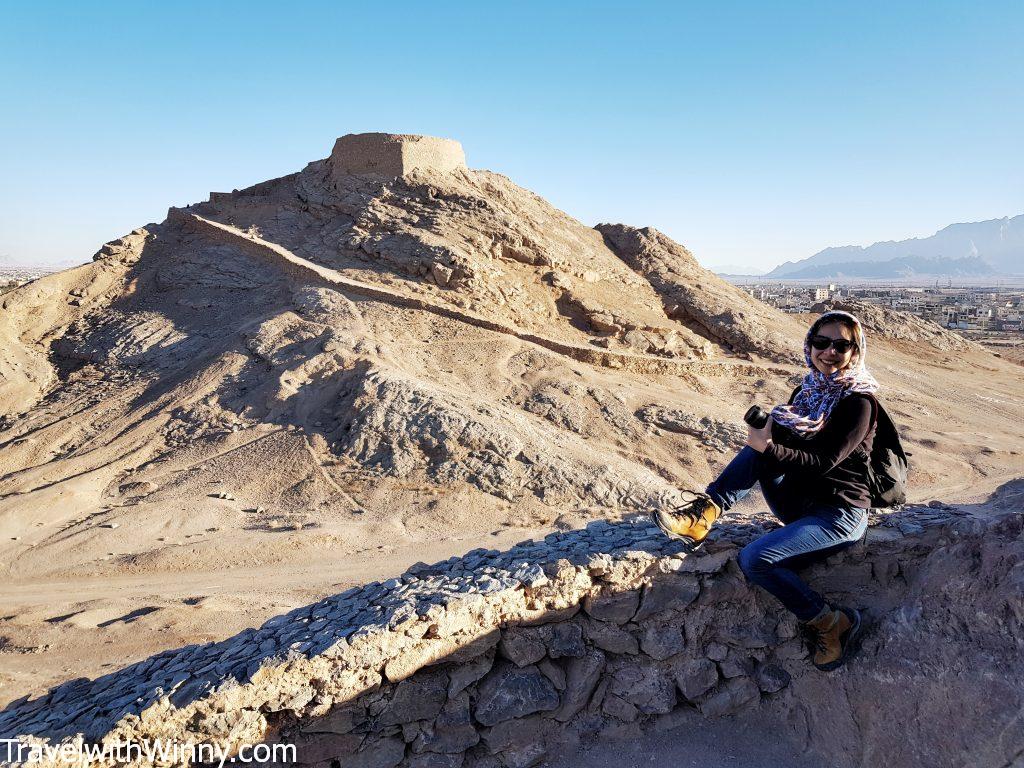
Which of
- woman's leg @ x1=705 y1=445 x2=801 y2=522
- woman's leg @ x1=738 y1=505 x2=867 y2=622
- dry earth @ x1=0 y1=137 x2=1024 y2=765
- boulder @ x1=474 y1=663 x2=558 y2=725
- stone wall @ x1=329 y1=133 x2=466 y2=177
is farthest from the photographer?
stone wall @ x1=329 y1=133 x2=466 y2=177

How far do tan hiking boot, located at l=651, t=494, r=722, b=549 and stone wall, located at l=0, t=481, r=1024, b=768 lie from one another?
0.37ft

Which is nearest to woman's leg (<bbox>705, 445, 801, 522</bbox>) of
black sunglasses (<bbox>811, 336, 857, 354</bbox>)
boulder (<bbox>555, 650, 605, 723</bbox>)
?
black sunglasses (<bbox>811, 336, 857, 354</bbox>)

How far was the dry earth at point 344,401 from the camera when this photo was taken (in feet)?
22.4

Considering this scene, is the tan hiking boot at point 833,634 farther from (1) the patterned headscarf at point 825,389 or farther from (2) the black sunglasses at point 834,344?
(2) the black sunglasses at point 834,344

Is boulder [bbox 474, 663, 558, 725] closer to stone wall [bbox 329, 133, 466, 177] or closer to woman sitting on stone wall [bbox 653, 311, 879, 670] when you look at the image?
woman sitting on stone wall [bbox 653, 311, 879, 670]

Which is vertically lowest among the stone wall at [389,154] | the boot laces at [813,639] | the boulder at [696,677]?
the boulder at [696,677]

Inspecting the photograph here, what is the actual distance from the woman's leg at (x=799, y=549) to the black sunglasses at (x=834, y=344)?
0.73m

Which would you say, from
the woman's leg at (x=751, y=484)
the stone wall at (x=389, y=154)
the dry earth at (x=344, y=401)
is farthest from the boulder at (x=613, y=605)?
the stone wall at (x=389, y=154)

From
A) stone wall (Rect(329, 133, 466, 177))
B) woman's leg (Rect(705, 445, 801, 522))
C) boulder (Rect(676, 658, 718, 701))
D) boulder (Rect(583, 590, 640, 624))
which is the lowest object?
boulder (Rect(676, 658, 718, 701))

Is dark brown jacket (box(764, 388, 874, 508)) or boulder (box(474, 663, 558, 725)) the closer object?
dark brown jacket (box(764, 388, 874, 508))

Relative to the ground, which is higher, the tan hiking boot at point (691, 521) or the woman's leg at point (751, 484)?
the woman's leg at point (751, 484)

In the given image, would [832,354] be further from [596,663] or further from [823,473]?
[596,663]

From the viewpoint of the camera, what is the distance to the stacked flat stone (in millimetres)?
2738

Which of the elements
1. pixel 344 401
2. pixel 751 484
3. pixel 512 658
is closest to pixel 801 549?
pixel 751 484
